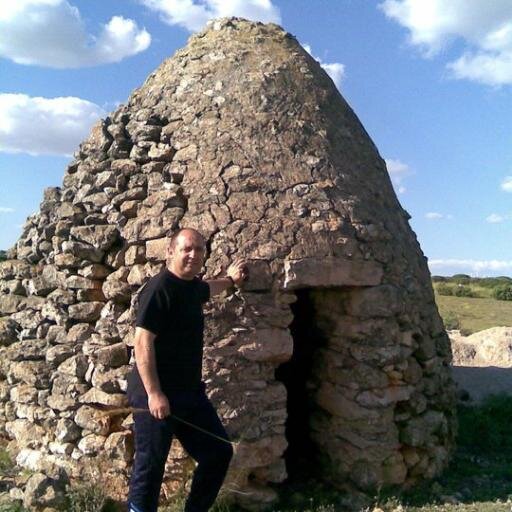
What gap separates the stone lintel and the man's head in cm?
123

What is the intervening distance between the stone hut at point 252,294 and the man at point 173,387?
88cm

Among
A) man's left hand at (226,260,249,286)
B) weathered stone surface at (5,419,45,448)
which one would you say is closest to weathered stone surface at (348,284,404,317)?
man's left hand at (226,260,249,286)

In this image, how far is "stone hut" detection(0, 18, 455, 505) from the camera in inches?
185

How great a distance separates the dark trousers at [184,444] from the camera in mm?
3510

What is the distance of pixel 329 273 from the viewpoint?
4.93 metres

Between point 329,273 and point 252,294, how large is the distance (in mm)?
610

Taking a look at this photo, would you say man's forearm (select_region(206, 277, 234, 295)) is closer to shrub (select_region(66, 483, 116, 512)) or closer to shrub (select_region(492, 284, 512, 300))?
shrub (select_region(66, 483, 116, 512))

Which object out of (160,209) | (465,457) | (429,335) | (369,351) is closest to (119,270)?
(160,209)

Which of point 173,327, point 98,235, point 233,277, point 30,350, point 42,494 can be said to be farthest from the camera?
point 30,350

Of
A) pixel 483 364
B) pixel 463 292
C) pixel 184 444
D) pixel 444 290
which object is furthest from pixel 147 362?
pixel 444 290

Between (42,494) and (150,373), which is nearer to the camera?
(150,373)

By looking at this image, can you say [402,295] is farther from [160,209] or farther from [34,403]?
[34,403]

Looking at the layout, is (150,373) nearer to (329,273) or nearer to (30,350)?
(329,273)

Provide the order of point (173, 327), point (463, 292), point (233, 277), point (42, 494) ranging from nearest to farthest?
point (173, 327) < point (42, 494) < point (233, 277) < point (463, 292)
